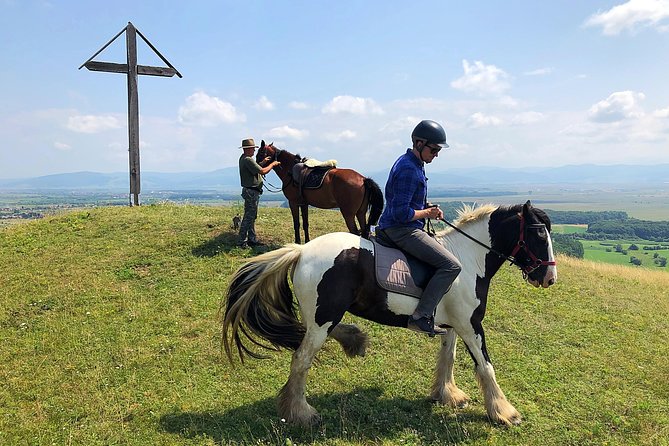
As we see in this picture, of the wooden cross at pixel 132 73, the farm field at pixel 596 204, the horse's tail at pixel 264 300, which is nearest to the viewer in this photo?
the horse's tail at pixel 264 300

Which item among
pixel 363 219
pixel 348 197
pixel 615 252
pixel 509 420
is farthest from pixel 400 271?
pixel 615 252

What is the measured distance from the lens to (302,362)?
189 inches

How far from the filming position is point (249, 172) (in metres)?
11.3

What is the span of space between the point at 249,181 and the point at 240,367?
6.04m

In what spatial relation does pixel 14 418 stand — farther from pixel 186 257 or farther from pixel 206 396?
pixel 186 257

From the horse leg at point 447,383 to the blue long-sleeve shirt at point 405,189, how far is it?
1.82 meters

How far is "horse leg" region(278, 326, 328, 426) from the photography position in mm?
4816

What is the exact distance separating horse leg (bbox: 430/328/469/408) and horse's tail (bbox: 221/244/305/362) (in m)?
1.96

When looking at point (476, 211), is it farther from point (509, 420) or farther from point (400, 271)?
point (509, 420)

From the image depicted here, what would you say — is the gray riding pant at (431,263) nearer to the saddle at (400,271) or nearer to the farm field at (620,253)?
the saddle at (400,271)

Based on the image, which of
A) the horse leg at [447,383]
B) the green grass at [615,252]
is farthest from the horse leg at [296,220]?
the green grass at [615,252]

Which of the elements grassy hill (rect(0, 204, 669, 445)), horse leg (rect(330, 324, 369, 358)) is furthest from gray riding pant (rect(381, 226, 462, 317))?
grassy hill (rect(0, 204, 669, 445))

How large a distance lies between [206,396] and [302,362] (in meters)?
1.64

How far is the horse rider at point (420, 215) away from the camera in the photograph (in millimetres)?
4840
